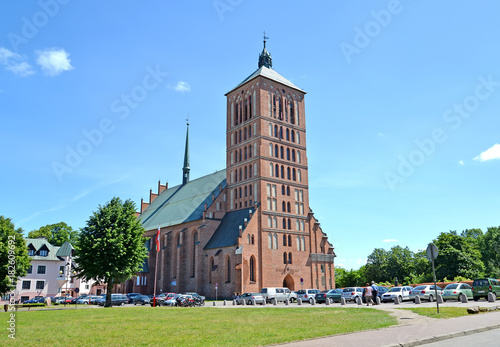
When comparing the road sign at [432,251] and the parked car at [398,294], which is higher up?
the road sign at [432,251]

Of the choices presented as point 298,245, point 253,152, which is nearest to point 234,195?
point 253,152

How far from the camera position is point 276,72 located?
64750mm

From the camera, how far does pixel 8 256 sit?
34125mm

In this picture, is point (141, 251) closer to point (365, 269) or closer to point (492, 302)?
point (492, 302)

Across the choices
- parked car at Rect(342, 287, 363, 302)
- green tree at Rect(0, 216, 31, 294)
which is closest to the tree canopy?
parked car at Rect(342, 287, 363, 302)

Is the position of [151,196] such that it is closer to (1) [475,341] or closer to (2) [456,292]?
(2) [456,292]

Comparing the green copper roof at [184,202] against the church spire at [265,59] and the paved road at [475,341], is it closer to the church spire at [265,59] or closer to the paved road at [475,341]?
the church spire at [265,59]

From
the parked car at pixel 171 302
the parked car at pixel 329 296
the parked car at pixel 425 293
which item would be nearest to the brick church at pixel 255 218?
the parked car at pixel 171 302

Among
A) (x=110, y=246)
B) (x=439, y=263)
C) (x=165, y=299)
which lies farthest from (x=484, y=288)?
(x=439, y=263)

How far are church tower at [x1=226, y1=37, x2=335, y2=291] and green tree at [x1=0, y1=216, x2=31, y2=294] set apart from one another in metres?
24.6

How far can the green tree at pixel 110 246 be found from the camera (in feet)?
121

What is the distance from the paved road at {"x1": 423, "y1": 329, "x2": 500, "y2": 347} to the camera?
1120 centimetres

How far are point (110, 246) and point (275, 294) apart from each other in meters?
18.3

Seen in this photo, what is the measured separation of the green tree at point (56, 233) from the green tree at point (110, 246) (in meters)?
56.4
